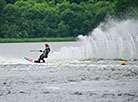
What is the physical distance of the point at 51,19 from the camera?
93312mm

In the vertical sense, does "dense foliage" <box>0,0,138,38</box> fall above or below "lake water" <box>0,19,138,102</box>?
above

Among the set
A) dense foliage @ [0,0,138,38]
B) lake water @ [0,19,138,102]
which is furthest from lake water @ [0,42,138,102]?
dense foliage @ [0,0,138,38]

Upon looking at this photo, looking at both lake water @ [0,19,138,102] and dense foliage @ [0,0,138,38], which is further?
dense foliage @ [0,0,138,38]

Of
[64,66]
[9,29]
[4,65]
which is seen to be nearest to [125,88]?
[64,66]

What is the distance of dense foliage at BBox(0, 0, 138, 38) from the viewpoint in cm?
8938

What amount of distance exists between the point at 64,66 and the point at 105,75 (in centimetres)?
515

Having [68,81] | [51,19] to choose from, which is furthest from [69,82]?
[51,19]

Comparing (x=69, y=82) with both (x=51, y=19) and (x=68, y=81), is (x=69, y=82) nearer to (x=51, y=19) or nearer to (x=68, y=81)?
(x=68, y=81)

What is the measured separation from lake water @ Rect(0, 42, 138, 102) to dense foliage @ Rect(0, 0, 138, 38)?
64.1m

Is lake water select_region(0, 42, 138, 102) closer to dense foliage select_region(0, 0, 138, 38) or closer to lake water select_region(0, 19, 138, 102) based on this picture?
lake water select_region(0, 19, 138, 102)

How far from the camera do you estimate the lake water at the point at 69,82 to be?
14.6 meters

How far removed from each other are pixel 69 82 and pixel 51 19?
2991 inches

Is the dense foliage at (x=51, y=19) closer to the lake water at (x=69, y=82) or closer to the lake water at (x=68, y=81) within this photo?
the lake water at (x=68, y=81)

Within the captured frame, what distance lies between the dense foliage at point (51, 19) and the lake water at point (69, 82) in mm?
64120
